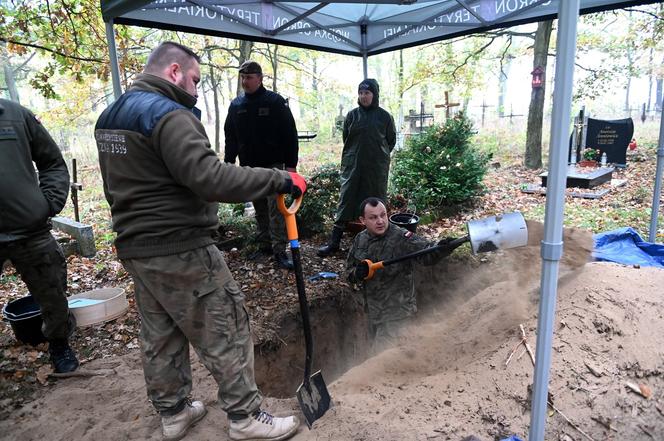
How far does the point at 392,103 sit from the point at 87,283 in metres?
19.0

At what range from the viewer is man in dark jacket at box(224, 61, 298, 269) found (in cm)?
465

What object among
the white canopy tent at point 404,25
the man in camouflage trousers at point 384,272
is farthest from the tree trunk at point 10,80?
the man in camouflage trousers at point 384,272

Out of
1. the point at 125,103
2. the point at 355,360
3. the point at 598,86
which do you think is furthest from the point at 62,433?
the point at 598,86

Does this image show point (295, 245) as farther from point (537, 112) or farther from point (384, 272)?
point (537, 112)

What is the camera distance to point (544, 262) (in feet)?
6.27

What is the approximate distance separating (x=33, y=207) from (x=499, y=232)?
124 inches

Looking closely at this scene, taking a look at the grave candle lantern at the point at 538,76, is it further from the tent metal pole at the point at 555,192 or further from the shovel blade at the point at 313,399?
the shovel blade at the point at 313,399

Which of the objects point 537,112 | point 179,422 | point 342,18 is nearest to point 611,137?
point 537,112

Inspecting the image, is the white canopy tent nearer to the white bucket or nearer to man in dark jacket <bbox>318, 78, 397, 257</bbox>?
man in dark jacket <bbox>318, 78, 397, 257</bbox>

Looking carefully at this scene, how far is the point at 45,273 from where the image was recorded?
9.76 ft

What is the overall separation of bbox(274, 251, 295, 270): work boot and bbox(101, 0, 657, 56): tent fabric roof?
2534 mm

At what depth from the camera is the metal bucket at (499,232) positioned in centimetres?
289

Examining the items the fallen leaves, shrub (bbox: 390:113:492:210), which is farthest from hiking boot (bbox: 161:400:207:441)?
shrub (bbox: 390:113:492:210)

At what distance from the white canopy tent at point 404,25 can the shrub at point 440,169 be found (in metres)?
1.93
